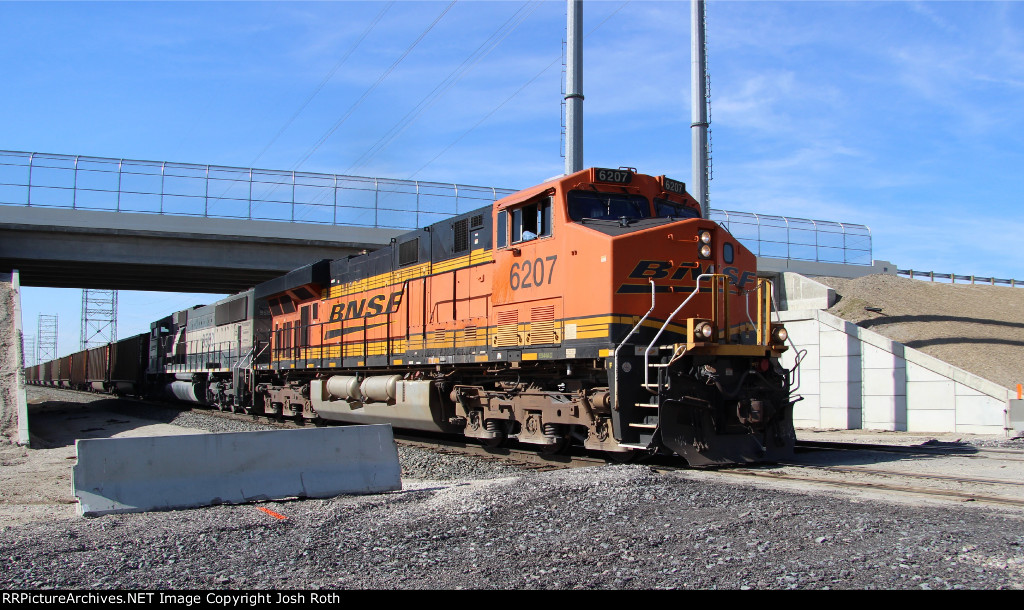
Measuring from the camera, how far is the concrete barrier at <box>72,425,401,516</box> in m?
6.79

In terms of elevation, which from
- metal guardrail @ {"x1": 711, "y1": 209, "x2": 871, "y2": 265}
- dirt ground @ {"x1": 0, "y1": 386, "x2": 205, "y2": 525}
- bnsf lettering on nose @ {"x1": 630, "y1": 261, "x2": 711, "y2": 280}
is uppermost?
metal guardrail @ {"x1": 711, "y1": 209, "x2": 871, "y2": 265}

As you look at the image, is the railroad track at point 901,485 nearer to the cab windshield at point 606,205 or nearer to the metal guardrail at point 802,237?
the cab windshield at point 606,205

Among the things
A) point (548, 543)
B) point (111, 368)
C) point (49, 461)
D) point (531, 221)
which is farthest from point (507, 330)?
point (111, 368)

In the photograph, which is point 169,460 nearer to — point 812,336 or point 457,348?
point 457,348

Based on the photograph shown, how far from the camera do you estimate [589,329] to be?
929 centimetres

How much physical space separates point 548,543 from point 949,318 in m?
20.0

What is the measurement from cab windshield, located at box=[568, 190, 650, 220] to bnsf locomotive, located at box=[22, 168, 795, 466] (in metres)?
0.02

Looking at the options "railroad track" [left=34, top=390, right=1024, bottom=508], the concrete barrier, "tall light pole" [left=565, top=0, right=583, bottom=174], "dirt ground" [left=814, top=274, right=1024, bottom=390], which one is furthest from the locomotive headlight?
"dirt ground" [left=814, top=274, right=1024, bottom=390]

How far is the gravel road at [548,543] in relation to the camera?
4289 mm

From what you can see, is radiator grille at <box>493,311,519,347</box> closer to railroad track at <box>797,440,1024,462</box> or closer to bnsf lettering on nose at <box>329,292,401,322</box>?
bnsf lettering on nose at <box>329,292,401,322</box>
